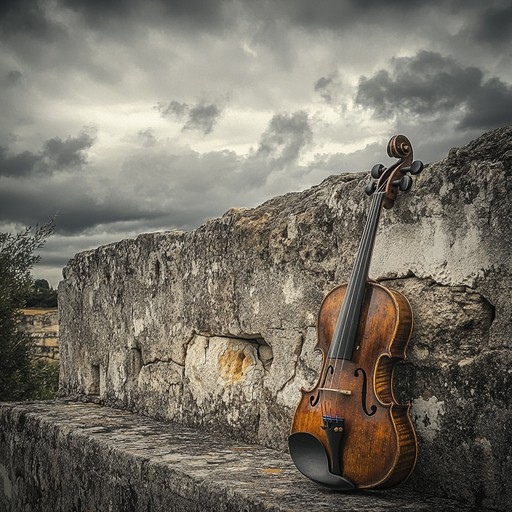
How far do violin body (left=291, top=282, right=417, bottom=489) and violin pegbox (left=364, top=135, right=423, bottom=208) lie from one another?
33 centimetres

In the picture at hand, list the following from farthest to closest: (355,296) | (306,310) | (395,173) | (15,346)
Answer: (15,346) < (306,310) < (395,173) < (355,296)

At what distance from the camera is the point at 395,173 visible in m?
2.38

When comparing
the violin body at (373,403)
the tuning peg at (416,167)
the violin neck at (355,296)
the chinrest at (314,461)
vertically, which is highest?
the tuning peg at (416,167)

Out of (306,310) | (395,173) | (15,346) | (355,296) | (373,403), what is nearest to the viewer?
(373,403)

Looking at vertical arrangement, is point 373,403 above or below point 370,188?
below

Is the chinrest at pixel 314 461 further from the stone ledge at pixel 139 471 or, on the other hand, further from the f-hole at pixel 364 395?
the f-hole at pixel 364 395

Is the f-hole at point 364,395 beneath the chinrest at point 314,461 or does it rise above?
above

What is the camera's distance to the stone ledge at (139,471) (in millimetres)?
2209

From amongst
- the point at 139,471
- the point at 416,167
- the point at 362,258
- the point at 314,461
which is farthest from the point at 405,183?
the point at 139,471

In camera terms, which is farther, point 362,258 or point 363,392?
point 362,258

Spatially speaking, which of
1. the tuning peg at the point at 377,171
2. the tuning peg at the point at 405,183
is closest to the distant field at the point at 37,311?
the tuning peg at the point at 377,171

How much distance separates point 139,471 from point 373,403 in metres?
1.20

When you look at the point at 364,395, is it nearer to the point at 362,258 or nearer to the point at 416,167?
the point at 362,258

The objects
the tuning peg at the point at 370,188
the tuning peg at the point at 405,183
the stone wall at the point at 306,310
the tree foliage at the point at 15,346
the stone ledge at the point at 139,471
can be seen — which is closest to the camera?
the stone wall at the point at 306,310
